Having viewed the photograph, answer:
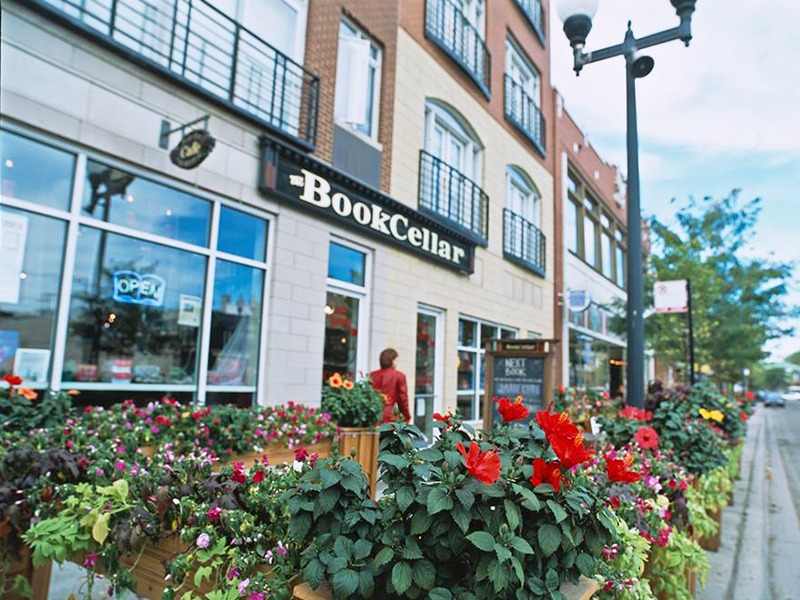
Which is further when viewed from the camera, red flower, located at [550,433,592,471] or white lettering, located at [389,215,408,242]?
white lettering, located at [389,215,408,242]

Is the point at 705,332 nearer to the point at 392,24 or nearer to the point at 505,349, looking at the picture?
the point at 505,349

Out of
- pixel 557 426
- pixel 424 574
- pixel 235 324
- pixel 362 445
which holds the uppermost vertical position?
pixel 235 324

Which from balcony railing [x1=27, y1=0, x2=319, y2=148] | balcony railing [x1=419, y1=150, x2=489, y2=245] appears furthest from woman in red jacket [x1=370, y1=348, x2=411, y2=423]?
balcony railing [x1=419, y1=150, x2=489, y2=245]

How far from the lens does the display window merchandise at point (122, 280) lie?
181 inches

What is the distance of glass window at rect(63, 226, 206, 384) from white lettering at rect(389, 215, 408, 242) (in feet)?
11.0

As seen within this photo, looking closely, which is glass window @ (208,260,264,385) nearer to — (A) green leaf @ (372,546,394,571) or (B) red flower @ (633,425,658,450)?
(B) red flower @ (633,425,658,450)

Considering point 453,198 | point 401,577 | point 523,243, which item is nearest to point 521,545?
point 401,577

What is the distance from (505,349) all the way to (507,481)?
5.84 metres

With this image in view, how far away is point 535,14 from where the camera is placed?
1528 cm

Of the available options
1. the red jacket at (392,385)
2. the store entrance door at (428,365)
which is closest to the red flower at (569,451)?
the red jacket at (392,385)

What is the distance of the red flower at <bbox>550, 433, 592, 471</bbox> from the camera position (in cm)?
167

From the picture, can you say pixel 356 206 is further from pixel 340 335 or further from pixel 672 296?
pixel 672 296

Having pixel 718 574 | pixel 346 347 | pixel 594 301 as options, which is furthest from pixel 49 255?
pixel 594 301

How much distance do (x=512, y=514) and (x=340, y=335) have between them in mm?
6334
